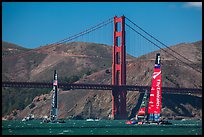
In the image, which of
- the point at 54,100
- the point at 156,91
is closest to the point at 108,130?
the point at 156,91

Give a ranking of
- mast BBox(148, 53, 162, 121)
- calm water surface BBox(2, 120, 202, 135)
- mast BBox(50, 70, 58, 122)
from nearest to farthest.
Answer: calm water surface BBox(2, 120, 202, 135) → mast BBox(148, 53, 162, 121) → mast BBox(50, 70, 58, 122)

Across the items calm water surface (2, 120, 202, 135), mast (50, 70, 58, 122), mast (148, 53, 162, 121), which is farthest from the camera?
mast (50, 70, 58, 122)

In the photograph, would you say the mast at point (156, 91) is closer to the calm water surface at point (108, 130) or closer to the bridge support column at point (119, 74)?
the calm water surface at point (108, 130)

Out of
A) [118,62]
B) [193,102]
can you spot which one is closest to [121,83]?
[118,62]

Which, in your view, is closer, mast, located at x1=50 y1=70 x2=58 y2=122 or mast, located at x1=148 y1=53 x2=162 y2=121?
mast, located at x1=148 y1=53 x2=162 y2=121

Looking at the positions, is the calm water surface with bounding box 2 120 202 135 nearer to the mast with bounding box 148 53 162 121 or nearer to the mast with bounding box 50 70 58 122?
the mast with bounding box 148 53 162 121

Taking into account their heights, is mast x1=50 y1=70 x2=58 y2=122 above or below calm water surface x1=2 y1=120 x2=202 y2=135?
above

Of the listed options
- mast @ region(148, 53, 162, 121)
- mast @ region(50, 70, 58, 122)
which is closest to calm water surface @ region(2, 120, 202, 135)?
mast @ region(148, 53, 162, 121)

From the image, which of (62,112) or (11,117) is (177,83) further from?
(11,117)
